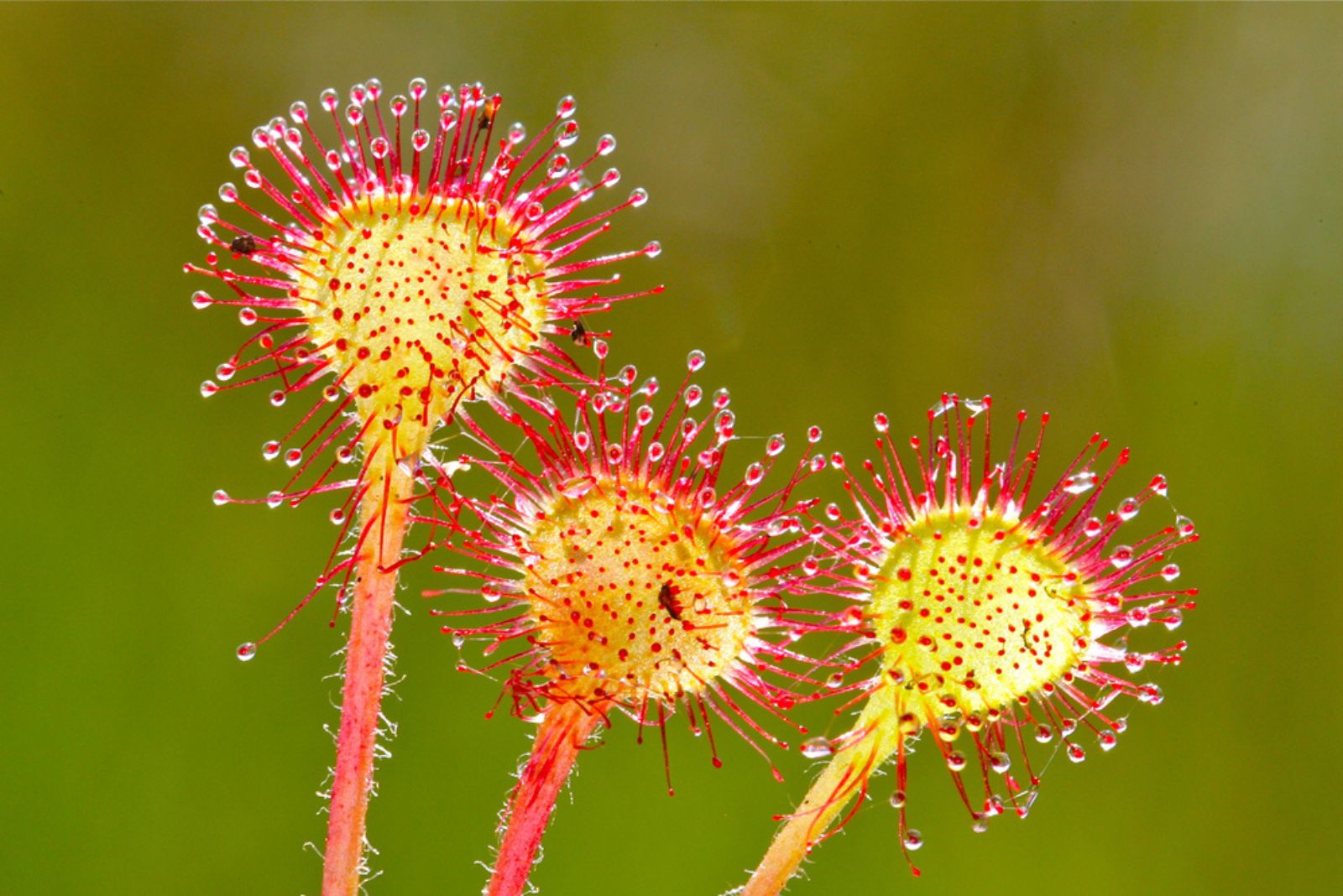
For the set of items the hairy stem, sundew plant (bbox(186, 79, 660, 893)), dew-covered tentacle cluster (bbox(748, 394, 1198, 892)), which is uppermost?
sundew plant (bbox(186, 79, 660, 893))

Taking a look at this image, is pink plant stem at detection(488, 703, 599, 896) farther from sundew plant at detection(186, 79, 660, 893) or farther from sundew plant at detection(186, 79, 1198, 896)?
sundew plant at detection(186, 79, 660, 893)

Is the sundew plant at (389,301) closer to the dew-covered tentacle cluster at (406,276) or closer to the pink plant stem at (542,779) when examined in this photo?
the dew-covered tentacle cluster at (406,276)

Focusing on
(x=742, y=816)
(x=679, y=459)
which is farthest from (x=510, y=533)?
(x=742, y=816)

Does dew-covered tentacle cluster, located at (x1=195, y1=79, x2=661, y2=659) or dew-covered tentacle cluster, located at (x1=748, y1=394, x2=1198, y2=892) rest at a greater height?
dew-covered tentacle cluster, located at (x1=195, y1=79, x2=661, y2=659)

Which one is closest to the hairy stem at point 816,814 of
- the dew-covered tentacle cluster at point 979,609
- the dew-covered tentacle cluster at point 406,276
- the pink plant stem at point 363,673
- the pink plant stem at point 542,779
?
the dew-covered tentacle cluster at point 979,609

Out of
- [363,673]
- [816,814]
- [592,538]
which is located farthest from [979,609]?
[363,673]

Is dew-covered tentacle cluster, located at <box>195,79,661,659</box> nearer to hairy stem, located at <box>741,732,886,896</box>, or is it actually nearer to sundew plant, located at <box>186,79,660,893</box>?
sundew plant, located at <box>186,79,660,893</box>

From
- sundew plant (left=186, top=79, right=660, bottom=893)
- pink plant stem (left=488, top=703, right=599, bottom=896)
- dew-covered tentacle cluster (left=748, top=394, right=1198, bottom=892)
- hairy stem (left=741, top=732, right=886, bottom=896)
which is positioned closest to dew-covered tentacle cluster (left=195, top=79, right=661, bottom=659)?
sundew plant (left=186, top=79, right=660, bottom=893)

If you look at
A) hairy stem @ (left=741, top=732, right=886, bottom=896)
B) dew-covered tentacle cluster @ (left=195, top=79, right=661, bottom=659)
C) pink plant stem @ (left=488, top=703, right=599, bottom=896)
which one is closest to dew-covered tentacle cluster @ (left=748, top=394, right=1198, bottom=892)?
hairy stem @ (left=741, top=732, right=886, bottom=896)
